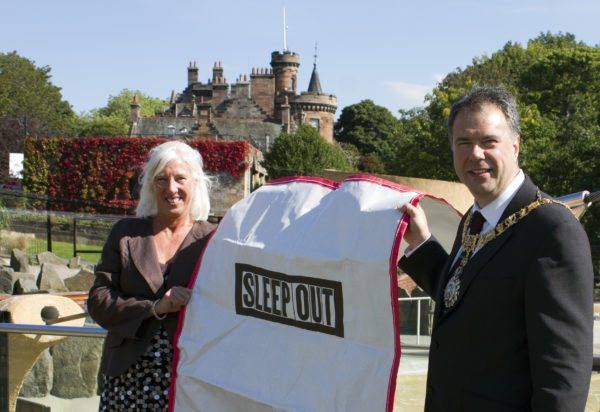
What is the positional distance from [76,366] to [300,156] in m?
41.2

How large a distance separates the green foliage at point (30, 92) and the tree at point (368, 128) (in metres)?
34.6

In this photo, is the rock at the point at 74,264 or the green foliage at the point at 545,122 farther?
the green foliage at the point at 545,122

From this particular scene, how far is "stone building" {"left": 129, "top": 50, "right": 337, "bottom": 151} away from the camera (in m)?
52.7

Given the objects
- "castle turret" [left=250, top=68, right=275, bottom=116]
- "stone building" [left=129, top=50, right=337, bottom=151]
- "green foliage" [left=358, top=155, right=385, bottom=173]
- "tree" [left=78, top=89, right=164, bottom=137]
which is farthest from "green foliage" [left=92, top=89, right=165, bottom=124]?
"green foliage" [left=358, top=155, right=385, bottom=173]

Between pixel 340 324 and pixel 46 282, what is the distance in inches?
539

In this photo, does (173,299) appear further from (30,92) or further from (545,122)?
(30,92)

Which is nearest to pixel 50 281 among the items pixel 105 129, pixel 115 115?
pixel 105 129

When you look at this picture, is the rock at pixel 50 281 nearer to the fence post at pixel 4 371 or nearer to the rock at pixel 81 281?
the rock at pixel 81 281

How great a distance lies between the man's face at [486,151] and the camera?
6.34 feet

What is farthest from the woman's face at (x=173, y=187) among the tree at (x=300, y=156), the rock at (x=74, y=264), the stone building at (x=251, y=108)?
the stone building at (x=251, y=108)

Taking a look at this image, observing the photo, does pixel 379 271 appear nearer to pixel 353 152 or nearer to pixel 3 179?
pixel 3 179

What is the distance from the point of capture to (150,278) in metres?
2.81

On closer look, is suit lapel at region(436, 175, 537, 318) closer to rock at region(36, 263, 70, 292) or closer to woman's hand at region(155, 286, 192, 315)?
woman's hand at region(155, 286, 192, 315)

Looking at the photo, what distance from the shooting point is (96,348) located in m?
3.60
